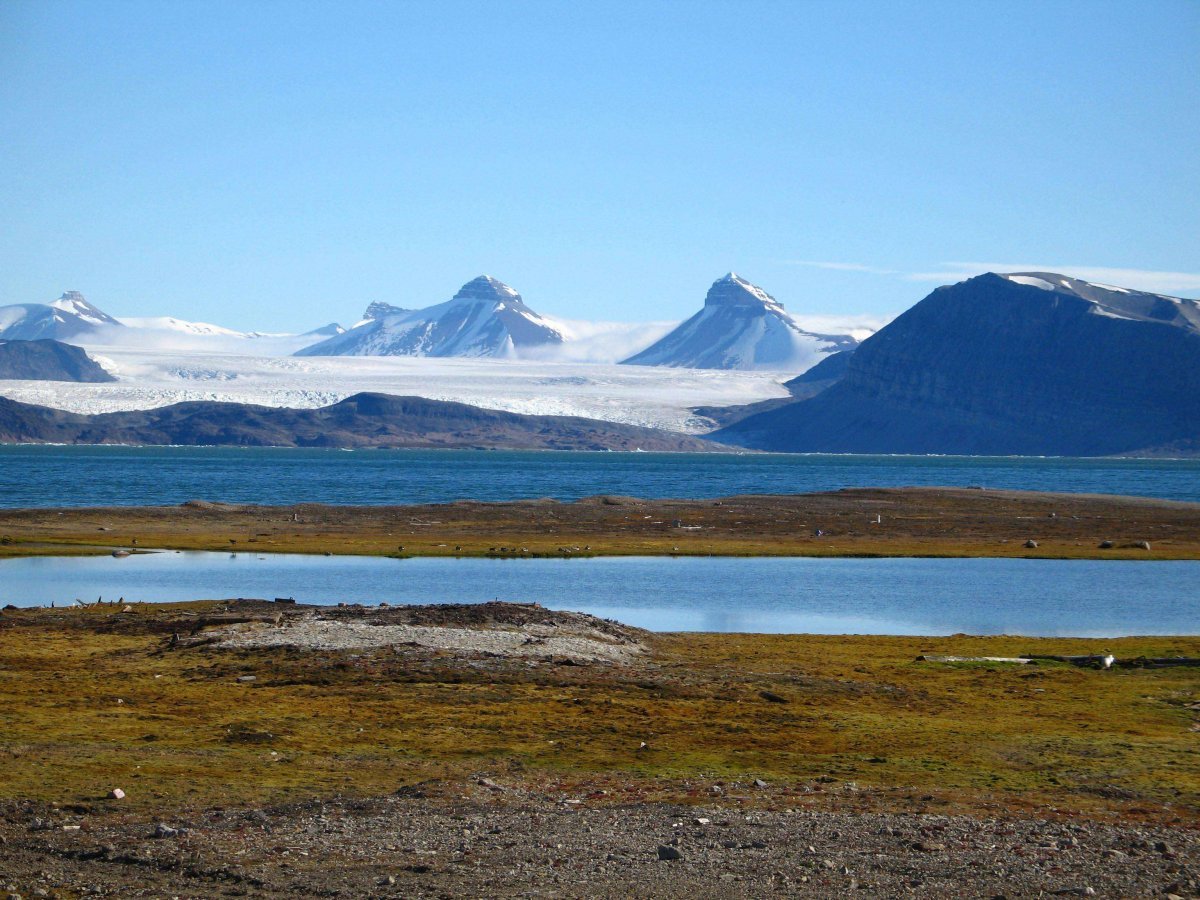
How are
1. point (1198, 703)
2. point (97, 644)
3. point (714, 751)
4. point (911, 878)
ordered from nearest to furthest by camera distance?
point (911, 878) < point (714, 751) < point (1198, 703) < point (97, 644)

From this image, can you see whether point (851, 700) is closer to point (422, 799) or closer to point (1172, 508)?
point (422, 799)

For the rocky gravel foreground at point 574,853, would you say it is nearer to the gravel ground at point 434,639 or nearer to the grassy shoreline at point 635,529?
the gravel ground at point 434,639

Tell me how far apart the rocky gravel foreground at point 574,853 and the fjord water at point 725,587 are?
69.5 ft

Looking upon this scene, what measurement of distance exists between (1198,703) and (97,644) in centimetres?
2177

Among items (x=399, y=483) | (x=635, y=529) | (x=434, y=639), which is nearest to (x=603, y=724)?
(x=434, y=639)

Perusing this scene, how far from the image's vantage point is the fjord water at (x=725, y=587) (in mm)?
40156

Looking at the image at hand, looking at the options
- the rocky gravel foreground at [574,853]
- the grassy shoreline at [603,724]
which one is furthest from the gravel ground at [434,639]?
the rocky gravel foreground at [574,853]

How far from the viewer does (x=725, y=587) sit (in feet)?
161

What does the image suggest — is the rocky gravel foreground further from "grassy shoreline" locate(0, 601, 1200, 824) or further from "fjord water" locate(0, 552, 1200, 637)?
"fjord water" locate(0, 552, 1200, 637)

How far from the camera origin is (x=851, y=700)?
2586 centimetres

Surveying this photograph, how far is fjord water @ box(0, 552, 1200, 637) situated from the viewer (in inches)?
1581

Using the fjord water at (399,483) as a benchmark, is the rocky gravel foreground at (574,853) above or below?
above

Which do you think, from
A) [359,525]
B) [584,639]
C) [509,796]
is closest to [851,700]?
[584,639]

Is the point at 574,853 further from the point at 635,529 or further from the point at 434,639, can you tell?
the point at 635,529
